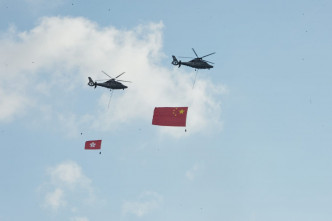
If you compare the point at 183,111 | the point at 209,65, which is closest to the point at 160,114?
the point at 183,111

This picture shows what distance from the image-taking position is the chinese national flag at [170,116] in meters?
64.4

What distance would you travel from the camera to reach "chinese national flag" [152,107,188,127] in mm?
64438

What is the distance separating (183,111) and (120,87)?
24709 mm

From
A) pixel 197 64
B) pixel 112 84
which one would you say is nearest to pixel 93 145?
pixel 112 84

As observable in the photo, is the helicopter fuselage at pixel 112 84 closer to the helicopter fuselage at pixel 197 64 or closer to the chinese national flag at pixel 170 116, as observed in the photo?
the helicopter fuselage at pixel 197 64

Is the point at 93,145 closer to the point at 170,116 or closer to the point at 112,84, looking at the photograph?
the point at 112,84

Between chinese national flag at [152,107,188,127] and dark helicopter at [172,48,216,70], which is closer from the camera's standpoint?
chinese national flag at [152,107,188,127]

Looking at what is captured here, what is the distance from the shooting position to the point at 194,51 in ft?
280

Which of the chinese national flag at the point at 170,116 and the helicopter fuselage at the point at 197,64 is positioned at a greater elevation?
the helicopter fuselage at the point at 197,64

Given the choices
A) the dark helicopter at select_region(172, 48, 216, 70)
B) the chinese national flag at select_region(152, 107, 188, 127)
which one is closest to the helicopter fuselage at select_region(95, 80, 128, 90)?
the dark helicopter at select_region(172, 48, 216, 70)

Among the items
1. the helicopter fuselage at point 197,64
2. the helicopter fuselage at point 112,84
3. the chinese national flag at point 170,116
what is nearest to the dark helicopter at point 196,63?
the helicopter fuselage at point 197,64

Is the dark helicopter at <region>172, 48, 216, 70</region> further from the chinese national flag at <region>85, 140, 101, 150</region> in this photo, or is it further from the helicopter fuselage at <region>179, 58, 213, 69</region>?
the chinese national flag at <region>85, 140, 101, 150</region>

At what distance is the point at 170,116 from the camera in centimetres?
6531

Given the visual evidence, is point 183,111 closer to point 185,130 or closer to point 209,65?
point 185,130
